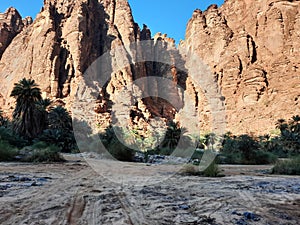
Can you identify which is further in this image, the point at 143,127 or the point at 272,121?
the point at 143,127

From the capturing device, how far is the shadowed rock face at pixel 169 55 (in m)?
52.9

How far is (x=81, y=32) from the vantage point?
6081 centimetres

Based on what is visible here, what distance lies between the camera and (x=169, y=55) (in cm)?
7800

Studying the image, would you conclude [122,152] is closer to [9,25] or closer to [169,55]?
[169,55]

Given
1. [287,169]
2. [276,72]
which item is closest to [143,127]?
[276,72]

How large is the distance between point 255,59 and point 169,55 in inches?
1037

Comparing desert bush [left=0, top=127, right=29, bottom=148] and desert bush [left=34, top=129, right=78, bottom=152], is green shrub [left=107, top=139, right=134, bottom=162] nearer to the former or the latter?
desert bush [left=34, top=129, right=78, bottom=152]

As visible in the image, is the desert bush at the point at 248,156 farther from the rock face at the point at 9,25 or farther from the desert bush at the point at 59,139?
the rock face at the point at 9,25

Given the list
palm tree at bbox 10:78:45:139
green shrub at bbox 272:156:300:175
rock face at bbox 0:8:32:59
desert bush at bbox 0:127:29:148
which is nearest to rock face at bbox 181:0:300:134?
green shrub at bbox 272:156:300:175

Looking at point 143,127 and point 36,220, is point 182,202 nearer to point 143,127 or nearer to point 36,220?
point 36,220

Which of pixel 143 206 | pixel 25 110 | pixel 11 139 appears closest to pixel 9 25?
pixel 25 110

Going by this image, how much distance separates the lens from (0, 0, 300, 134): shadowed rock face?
5294cm

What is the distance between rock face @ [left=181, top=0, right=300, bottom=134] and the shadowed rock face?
0.21 metres

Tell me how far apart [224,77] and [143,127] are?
2540cm
